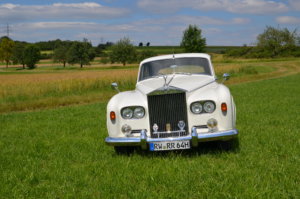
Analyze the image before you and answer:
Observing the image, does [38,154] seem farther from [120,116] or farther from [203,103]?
[203,103]

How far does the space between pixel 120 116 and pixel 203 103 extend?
1.42 meters

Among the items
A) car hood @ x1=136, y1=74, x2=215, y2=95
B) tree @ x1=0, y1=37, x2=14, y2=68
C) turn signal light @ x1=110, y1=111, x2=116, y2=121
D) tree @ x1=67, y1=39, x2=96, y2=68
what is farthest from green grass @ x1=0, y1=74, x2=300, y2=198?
tree @ x1=0, y1=37, x2=14, y2=68

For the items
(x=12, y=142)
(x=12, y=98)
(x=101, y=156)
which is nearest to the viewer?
(x=101, y=156)

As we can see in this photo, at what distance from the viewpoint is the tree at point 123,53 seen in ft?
249

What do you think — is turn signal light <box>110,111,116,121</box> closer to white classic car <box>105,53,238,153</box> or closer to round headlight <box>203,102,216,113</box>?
white classic car <box>105,53,238,153</box>

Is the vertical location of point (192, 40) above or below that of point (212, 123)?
above

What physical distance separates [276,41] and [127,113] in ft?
261

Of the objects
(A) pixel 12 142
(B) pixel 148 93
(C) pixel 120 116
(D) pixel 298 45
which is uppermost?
(D) pixel 298 45

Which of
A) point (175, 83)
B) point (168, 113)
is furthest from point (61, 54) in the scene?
point (168, 113)

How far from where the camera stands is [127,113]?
5789mm

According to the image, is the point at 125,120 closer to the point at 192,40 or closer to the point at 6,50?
the point at 192,40

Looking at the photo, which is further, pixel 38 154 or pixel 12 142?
pixel 12 142

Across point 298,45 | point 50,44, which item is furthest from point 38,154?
point 50,44

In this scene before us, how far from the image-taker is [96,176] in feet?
16.2
